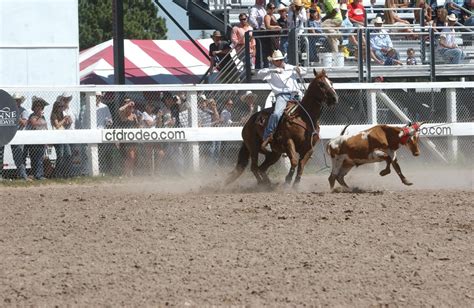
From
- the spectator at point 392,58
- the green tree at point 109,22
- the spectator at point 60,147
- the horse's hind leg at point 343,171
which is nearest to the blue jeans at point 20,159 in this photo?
the spectator at point 60,147

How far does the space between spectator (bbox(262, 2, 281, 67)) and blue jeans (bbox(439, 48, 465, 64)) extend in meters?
3.68

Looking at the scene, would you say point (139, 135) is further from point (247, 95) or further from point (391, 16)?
point (391, 16)

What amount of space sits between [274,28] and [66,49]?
436 centimetres

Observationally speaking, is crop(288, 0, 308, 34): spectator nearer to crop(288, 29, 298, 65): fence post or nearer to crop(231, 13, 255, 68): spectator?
crop(288, 29, 298, 65): fence post

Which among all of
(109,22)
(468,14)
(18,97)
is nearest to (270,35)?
(18,97)

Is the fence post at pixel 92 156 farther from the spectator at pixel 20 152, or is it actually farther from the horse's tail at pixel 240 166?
the horse's tail at pixel 240 166

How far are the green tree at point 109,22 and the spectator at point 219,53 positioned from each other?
126 feet

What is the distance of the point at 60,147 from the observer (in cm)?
1953

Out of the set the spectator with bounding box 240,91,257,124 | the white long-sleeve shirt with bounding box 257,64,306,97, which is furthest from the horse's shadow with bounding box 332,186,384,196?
the spectator with bounding box 240,91,257,124

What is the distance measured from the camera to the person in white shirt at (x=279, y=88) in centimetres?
1648

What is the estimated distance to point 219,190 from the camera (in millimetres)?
16766

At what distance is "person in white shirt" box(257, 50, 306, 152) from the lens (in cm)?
1648

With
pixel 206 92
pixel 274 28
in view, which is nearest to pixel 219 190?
pixel 206 92

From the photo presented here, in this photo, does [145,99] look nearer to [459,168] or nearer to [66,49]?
[66,49]
